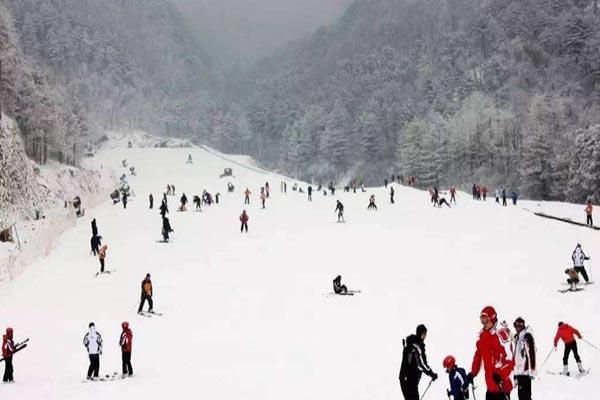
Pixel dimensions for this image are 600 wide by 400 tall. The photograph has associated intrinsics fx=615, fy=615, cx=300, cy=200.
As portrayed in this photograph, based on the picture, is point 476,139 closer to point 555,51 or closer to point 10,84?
point 555,51

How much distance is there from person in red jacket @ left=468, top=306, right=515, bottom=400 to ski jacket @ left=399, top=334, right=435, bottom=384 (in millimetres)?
1097

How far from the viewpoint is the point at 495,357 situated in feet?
22.8

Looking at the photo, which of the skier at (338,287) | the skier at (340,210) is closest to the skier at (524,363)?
the skier at (338,287)

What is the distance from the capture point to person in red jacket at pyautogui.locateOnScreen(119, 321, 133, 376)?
12.9m

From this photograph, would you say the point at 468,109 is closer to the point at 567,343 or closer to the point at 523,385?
the point at 567,343

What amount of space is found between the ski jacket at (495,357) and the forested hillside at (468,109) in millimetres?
53784

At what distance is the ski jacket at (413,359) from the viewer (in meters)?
8.05

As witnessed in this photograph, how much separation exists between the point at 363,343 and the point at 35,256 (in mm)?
17464

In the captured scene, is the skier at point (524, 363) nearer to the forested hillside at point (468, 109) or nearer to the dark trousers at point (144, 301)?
the dark trousers at point (144, 301)

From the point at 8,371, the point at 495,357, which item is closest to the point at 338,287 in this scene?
the point at 8,371

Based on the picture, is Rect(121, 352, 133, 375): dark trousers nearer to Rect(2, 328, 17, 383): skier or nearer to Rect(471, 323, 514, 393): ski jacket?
Rect(2, 328, 17, 383): skier

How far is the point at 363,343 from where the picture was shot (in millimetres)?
15133

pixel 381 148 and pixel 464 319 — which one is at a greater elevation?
pixel 381 148

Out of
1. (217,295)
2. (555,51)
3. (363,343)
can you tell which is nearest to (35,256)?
(217,295)
